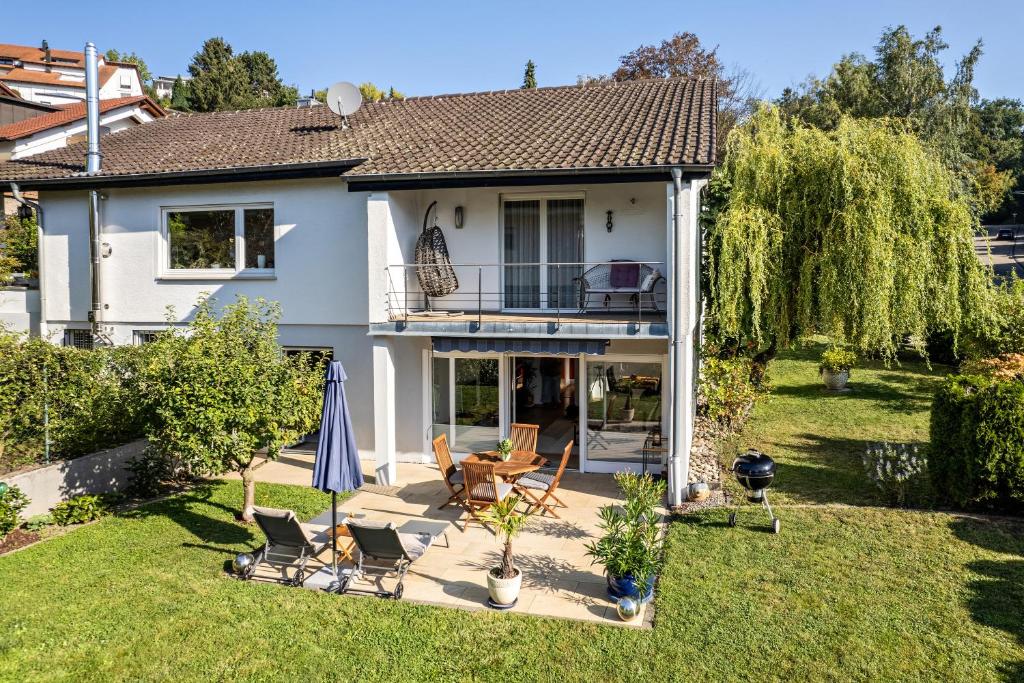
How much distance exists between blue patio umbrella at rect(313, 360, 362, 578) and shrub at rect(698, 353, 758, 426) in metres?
11.5

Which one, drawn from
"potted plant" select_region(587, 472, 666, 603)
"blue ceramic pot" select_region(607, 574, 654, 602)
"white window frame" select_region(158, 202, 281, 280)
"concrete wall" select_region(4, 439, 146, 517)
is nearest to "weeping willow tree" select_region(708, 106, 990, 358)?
"potted plant" select_region(587, 472, 666, 603)

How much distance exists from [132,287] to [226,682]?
13401 mm

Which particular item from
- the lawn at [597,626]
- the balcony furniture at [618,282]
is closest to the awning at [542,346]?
the balcony furniture at [618,282]

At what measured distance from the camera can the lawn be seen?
7410mm

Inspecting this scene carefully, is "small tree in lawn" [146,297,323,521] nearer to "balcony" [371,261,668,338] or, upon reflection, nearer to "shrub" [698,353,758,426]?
"balcony" [371,261,668,338]

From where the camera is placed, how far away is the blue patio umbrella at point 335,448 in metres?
9.42

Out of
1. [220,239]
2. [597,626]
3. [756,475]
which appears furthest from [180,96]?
[597,626]

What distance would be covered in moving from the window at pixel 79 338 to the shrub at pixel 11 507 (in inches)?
314

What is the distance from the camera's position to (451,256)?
16.1 metres

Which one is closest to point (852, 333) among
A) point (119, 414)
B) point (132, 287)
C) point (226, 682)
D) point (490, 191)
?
point (490, 191)

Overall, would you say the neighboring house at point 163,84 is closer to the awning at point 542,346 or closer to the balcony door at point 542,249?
the balcony door at point 542,249

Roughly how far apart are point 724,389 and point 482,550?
992 cm

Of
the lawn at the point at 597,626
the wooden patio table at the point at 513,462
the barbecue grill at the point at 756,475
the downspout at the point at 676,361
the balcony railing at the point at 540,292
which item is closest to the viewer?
the lawn at the point at 597,626

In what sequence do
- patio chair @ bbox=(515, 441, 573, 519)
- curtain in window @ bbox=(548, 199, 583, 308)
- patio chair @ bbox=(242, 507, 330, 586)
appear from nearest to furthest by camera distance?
patio chair @ bbox=(242, 507, 330, 586) → patio chair @ bbox=(515, 441, 573, 519) → curtain in window @ bbox=(548, 199, 583, 308)
